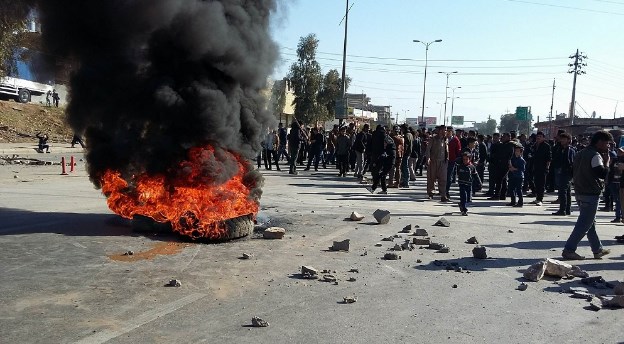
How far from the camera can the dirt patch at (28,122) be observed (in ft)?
110

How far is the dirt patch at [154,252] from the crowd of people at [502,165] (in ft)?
17.8

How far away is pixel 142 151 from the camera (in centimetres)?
816

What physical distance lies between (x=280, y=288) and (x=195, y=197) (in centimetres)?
266

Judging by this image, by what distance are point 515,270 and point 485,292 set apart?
50.4 inches

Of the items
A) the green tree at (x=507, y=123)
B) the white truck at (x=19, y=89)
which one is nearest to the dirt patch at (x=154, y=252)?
the white truck at (x=19, y=89)

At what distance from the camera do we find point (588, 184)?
7.65 m

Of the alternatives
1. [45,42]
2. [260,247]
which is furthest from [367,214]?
[45,42]

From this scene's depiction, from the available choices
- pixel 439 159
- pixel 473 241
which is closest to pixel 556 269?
pixel 473 241

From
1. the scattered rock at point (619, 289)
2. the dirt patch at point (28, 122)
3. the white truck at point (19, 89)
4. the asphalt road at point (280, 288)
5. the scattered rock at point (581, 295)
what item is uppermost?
the white truck at point (19, 89)

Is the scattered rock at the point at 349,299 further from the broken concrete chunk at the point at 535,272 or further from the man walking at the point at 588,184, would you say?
the man walking at the point at 588,184

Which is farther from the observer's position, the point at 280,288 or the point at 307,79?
the point at 307,79

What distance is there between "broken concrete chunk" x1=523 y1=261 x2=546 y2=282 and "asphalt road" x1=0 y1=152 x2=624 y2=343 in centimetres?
10

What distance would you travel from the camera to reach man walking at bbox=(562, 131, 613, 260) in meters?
7.61

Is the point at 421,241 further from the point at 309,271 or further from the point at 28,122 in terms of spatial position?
the point at 28,122
